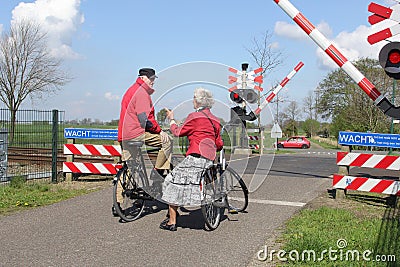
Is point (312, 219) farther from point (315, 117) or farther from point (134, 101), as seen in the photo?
point (315, 117)

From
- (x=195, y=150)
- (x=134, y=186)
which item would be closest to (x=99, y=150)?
(x=134, y=186)

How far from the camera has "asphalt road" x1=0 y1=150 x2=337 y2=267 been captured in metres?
5.00

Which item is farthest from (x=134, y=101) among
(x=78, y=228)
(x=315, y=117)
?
(x=315, y=117)

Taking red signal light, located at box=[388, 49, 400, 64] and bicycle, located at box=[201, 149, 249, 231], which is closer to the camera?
red signal light, located at box=[388, 49, 400, 64]

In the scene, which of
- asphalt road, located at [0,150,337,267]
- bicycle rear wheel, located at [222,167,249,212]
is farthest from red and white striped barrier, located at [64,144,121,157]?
bicycle rear wheel, located at [222,167,249,212]

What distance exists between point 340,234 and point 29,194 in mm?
6011

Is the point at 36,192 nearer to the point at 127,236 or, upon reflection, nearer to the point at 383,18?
the point at 127,236

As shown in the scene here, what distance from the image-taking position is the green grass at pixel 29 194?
25.8 ft

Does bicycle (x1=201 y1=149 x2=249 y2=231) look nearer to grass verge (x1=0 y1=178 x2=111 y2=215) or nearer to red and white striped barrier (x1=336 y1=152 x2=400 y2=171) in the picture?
red and white striped barrier (x1=336 y1=152 x2=400 y2=171)

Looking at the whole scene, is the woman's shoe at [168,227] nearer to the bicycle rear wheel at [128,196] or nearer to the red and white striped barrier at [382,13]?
the bicycle rear wheel at [128,196]

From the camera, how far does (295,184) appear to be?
10.9 m

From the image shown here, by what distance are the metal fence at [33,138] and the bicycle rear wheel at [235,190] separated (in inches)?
195

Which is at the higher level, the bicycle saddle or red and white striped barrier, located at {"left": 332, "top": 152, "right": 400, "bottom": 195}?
the bicycle saddle

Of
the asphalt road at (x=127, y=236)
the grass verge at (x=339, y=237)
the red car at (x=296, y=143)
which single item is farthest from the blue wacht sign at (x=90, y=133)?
the red car at (x=296, y=143)
